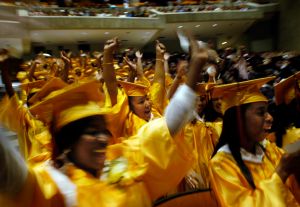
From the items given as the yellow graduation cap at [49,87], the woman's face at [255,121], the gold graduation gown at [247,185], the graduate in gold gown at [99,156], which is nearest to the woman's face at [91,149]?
the graduate in gold gown at [99,156]

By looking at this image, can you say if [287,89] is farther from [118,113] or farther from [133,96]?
[133,96]

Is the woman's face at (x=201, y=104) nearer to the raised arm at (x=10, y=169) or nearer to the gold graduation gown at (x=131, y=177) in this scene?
the gold graduation gown at (x=131, y=177)

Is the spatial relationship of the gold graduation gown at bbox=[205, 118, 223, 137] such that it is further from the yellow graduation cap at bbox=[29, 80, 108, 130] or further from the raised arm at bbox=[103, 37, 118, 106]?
the yellow graduation cap at bbox=[29, 80, 108, 130]

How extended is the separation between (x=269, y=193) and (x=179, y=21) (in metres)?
19.8

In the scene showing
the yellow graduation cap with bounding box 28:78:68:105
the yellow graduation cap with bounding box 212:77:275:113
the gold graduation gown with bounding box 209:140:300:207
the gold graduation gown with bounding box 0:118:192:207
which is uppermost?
the yellow graduation cap with bounding box 28:78:68:105

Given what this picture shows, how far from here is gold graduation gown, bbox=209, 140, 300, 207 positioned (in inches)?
65.2

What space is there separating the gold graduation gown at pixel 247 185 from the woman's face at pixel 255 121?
15cm

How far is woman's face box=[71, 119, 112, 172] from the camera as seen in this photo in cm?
154

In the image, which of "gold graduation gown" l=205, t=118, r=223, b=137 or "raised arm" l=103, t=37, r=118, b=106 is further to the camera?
"gold graduation gown" l=205, t=118, r=223, b=137

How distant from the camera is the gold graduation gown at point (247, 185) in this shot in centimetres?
166

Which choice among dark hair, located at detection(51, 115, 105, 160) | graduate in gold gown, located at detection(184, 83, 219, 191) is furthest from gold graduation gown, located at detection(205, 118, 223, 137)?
dark hair, located at detection(51, 115, 105, 160)

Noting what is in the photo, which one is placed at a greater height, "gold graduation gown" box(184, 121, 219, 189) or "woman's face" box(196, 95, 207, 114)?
"woman's face" box(196, 95, 207, 114)

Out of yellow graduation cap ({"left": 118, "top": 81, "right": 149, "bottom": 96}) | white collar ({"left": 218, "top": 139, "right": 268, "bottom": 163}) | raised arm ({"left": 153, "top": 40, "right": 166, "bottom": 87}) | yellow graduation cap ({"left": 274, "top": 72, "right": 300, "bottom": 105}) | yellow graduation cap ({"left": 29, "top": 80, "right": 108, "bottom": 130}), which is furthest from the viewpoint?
raised arm ({"left": 153, "top": 40, "right": 166, "bottom": 87})

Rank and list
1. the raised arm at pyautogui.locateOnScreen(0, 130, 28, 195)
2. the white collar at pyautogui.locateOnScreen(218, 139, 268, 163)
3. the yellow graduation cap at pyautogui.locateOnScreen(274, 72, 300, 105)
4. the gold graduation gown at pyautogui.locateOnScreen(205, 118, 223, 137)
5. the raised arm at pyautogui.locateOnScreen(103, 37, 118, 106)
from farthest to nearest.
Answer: the gold graduation gown at pyautogui.locateOnScreen(205, 118, 223, 137) < the raised arm at pyautogui.locateOnScreen(103, 37, 118, 106) < the yellow graduation cap at pyautogui.locateOnScreen(274, 72, 300, 105) < the white collar at pyautogui.locateOnScreen(218, 139, 268, 163) < the raised arm at pyautogui.locateOnScreen(0, 130, 28, 195)
